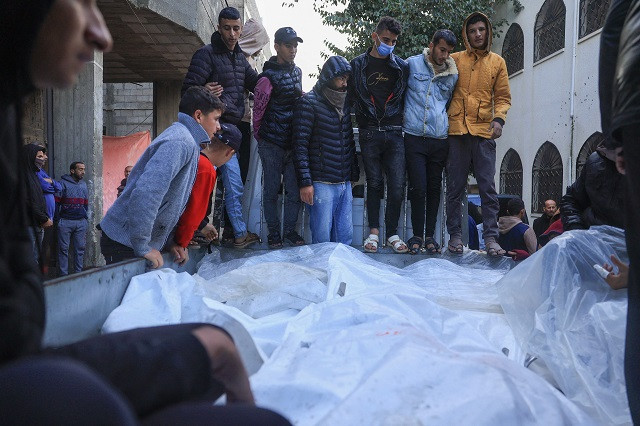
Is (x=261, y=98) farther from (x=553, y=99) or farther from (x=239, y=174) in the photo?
(x=553, y=99)

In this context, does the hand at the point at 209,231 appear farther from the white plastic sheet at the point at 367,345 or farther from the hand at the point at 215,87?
the hand at the point at 215,87

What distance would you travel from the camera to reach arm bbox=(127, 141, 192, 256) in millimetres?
3395

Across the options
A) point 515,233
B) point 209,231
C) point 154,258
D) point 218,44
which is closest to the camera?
point 154,258

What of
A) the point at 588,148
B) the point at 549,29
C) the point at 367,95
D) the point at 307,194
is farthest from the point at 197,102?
the point at 549,29

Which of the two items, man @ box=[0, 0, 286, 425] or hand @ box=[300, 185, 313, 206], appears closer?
man @ box=[0, 0, 286, 425]

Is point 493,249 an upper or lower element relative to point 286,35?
lower

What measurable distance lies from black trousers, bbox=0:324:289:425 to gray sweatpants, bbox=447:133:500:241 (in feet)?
15.2

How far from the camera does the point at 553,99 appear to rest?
1567 cm

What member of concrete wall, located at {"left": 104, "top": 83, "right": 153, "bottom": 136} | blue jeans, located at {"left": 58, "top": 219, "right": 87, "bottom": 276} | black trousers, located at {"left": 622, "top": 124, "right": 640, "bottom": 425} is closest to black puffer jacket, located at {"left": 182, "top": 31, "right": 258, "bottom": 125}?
blue jeans, located at {"left": 58, "top": 219, "right": 87, "bottom": 276}

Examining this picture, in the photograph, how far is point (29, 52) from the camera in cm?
89

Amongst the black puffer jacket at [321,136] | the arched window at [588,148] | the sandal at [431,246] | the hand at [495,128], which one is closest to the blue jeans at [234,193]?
the black puffer jacket at [321,136]

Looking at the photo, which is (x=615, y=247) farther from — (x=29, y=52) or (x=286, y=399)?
(x=29, y=52)

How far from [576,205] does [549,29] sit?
43.9 ft

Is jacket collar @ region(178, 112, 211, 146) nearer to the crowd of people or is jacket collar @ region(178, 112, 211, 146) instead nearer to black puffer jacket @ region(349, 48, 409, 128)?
the crowd of people
